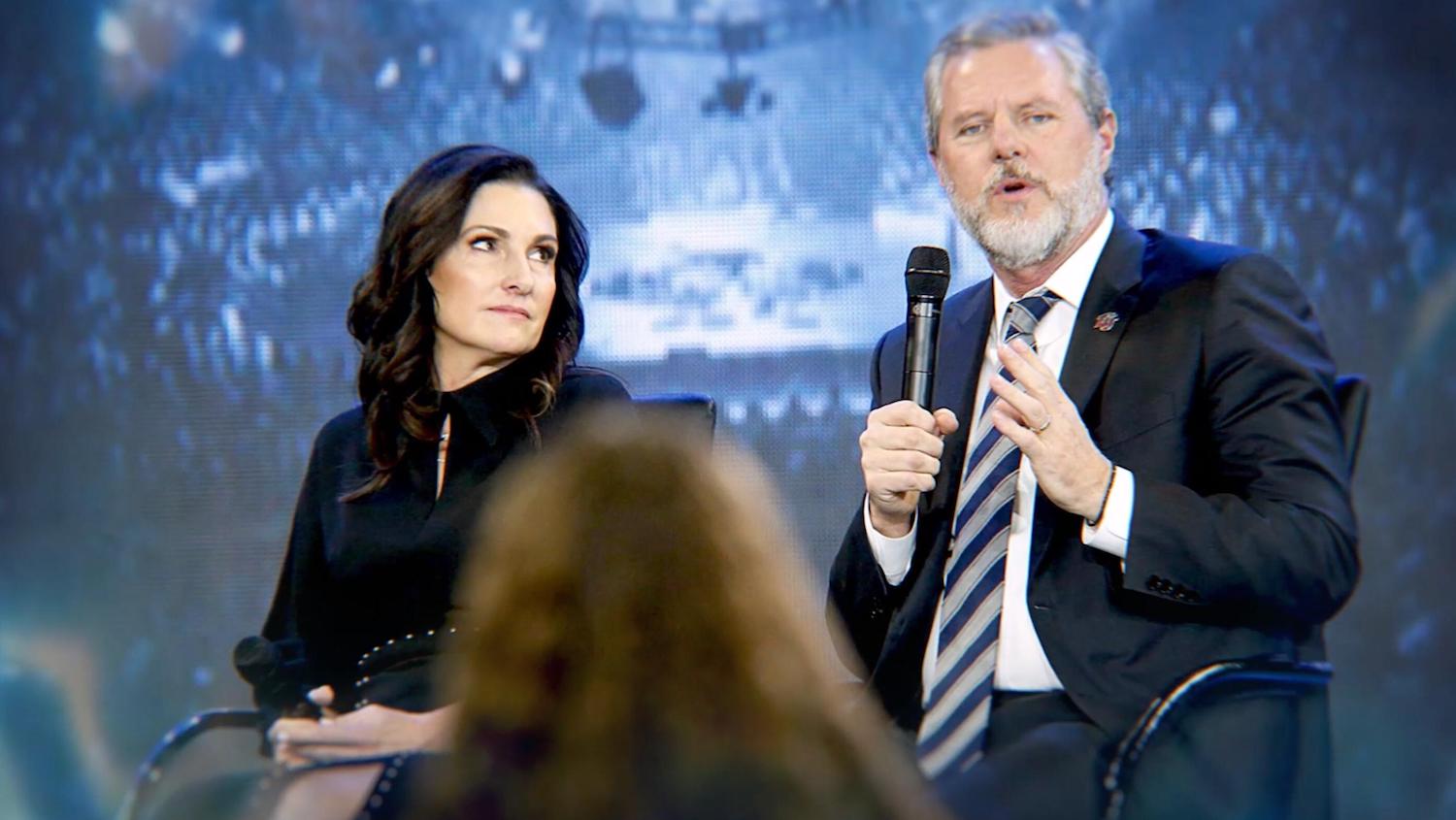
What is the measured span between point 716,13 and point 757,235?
620 mm

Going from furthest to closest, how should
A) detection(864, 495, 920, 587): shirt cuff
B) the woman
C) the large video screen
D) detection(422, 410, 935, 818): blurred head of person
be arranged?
the large video screen
the woman
detection(864, 495, 920, 587): shirt cuff
detection(422, 410, 935, 818): blurred head of person

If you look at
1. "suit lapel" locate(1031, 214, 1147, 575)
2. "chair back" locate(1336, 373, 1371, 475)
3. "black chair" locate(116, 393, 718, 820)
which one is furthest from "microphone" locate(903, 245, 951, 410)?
"chair back" locate(1336, 373, 1371, 475)

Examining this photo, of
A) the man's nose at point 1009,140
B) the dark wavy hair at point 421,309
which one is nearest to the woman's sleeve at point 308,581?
the dark wavy hair at point 421,309

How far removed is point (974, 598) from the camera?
6.91 ft

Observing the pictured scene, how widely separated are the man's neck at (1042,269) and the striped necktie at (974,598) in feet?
0.31

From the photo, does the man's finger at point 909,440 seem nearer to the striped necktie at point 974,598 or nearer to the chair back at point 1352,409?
the striped necktie at point 974,598

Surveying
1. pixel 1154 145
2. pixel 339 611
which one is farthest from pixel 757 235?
pixel 339 611

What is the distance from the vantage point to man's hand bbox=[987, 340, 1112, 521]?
73.2 inches

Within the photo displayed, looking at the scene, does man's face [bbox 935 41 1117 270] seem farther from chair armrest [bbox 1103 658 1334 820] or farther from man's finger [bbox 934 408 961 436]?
chair armrest [bbox 1103 658 1334 820]

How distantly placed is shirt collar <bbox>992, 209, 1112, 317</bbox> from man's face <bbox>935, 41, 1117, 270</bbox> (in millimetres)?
28

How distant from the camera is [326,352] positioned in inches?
144

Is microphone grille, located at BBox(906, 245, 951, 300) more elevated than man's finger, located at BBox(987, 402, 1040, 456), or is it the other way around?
microphone grille, located at BBox(906, 245, 951, 300)

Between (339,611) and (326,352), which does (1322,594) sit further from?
(326,352)

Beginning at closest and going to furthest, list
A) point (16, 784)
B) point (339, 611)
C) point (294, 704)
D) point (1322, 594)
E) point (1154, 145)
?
point (1322, 594) → point (294, 704) → point (339, 611) → point (1154, 145) → point (16, 784)
